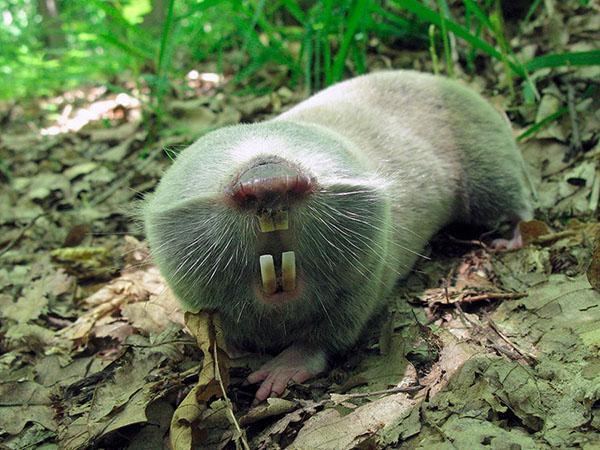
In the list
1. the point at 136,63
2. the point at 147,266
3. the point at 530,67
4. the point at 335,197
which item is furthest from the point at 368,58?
the point at 335,197

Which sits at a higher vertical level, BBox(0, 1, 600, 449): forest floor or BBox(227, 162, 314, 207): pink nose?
BBox(227, 162, 314, 207): pink nose

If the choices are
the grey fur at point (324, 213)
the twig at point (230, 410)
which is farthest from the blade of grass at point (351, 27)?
the twig at point (230, 410)

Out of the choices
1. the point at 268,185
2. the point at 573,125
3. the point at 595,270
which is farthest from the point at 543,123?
the point at 268,185

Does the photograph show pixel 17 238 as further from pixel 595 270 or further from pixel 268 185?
pixel 595 270

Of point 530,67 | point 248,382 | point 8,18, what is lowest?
point 248,382

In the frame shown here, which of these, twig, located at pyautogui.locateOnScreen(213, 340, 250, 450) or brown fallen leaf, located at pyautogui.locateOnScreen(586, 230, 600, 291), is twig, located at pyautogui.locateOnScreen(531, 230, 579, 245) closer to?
brown fallen leaf, located at pyautogui.locateOnScreen(586, 230, 600, 291)

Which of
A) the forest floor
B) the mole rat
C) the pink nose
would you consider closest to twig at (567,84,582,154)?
the forest floor

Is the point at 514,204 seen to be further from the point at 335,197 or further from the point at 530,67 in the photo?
the point at 335,197
